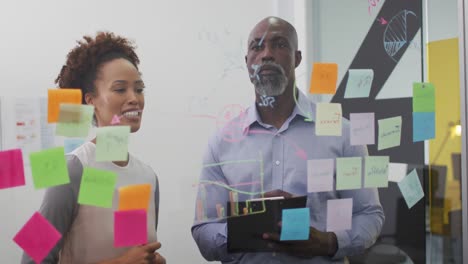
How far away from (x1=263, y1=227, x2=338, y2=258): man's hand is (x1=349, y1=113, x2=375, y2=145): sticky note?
13.7 inches

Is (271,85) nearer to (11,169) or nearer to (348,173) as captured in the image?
(348,173)

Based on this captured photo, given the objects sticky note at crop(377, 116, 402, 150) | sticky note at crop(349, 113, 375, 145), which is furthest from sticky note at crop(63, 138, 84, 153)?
sticky note at crop(377, 116, 402, 150)

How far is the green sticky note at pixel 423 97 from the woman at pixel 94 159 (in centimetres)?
105

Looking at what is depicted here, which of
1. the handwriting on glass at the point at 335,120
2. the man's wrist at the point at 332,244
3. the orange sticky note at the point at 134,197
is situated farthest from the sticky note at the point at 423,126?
the orange sticky note at the point at 134,197

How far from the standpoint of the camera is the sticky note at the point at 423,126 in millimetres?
1992

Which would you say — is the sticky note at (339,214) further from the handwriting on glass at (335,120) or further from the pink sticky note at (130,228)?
the pink sticky note at (130,228)

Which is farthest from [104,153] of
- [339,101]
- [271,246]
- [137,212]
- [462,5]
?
[462,5]

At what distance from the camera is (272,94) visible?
174 centimetres

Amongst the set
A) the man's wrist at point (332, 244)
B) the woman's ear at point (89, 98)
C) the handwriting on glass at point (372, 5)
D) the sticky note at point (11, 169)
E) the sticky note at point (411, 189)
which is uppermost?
the handwriting on glass at point (372, 5)

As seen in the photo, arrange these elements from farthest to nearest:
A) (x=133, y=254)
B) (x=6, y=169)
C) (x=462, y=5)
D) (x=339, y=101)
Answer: (x=462, y=5)
(x=339, y=101)
(x=133, y=254)
(x=6, y=169)

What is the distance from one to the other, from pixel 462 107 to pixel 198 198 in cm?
113

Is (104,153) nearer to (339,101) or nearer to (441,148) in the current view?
(339,101)

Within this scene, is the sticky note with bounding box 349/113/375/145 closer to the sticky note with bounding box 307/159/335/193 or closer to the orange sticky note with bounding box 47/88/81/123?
the sticky note with bounding box 307/159/335/193

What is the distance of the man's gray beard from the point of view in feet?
5.63
